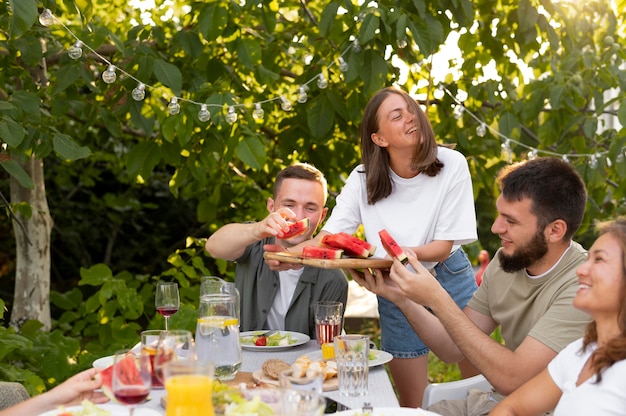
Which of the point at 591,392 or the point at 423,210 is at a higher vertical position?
the point at 423,210

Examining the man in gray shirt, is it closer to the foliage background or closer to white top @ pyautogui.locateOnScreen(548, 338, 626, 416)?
the foliage background

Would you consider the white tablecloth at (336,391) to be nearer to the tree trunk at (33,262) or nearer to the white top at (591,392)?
the white top at (591,392)

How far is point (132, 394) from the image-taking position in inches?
83.7

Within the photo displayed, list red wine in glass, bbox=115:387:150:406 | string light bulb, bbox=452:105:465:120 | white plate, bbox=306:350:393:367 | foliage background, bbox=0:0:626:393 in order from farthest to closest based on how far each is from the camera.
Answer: string light bulb, bbox=452:105:465:120 → foliage background, bbox=0:0:626:393 → white plate, bbox=306:350:393:367 → red wine in glass, bbox=115:387:150:406

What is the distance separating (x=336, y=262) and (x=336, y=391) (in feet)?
1.56

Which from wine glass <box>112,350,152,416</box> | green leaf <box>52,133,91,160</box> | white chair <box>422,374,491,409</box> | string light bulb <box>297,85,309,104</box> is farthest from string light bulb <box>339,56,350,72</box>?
wine glass <box>112,350,152,416</box>

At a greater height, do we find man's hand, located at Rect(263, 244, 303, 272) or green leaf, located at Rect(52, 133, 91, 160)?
green leaf, located at Rect(52, 133, 91, 160)

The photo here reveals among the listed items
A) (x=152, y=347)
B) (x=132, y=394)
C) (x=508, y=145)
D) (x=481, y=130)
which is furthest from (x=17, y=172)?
(x=508, y=145)

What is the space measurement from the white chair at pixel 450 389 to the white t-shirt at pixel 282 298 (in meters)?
0.90

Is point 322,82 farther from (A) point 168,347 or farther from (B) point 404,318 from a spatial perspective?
(A) point 168,347

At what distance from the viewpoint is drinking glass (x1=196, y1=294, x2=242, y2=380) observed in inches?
107

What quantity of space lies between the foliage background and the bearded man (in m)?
1.75

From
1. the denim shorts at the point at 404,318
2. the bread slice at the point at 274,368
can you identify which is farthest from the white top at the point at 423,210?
the bread slice at the point at 274,368

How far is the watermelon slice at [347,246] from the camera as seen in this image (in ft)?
11.0
